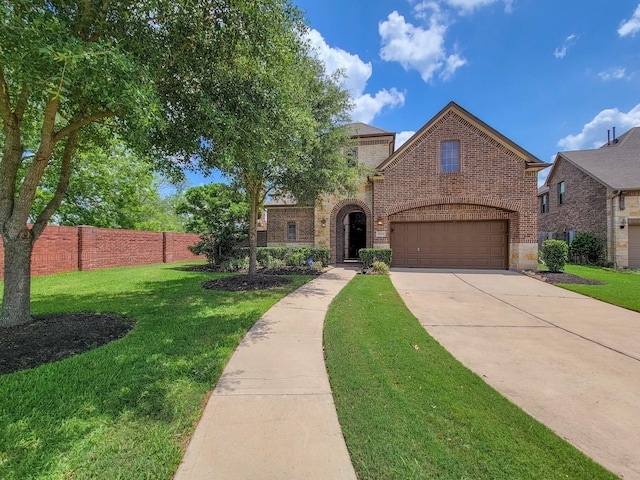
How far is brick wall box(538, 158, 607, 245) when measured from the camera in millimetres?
15073

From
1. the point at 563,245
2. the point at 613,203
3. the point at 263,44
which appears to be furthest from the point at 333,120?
the point at 613,203

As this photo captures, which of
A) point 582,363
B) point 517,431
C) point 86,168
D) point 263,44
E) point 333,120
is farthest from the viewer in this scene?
point 86,168

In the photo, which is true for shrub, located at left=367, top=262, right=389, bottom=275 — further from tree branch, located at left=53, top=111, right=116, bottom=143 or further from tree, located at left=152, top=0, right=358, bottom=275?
tree branch, located at left=53, top=111, right=116, bottom=143

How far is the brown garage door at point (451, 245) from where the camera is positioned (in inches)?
518

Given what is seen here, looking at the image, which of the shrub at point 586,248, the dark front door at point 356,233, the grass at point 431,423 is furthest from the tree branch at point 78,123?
the shrub at point 586,248

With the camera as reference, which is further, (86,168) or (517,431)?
(86,168)

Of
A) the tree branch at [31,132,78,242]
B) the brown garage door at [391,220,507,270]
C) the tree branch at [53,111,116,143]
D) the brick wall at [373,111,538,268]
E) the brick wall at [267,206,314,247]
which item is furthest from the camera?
the brick wall at [267,206,314,247]

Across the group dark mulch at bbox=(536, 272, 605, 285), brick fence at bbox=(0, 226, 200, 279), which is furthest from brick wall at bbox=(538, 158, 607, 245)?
brick fence at bbox=(0, 226, 200, 279)

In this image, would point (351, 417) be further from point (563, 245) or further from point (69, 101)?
point (563, 245)

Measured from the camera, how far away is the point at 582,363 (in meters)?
3.68

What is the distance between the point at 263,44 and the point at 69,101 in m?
3.40

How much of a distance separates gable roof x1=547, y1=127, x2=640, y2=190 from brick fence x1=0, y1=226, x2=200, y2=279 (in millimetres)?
24152

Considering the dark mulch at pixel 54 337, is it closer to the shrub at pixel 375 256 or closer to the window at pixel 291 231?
the shrub at pixel 375 256

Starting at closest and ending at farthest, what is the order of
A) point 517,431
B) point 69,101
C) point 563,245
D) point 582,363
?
point 517,431
point 582,363
point 69,101
point 563,245
